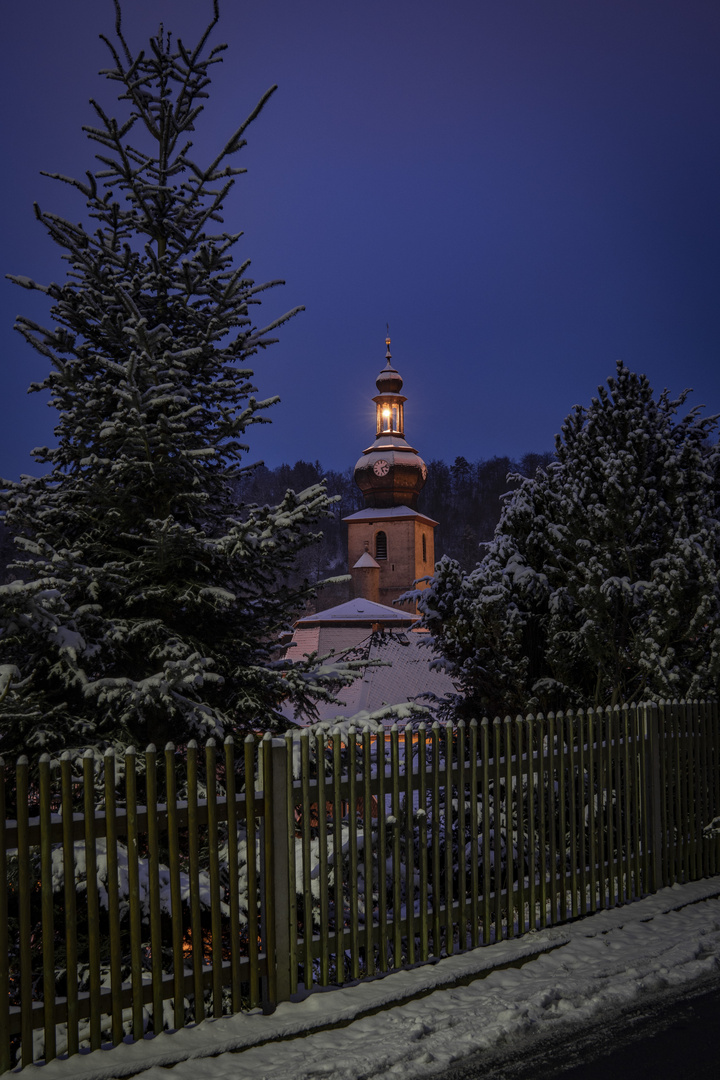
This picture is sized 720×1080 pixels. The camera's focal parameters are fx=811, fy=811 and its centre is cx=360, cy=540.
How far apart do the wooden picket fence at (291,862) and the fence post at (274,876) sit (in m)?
0.01

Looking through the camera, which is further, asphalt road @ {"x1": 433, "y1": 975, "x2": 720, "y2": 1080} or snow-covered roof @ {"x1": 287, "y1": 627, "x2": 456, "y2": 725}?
snow-covered roof @ {"x1": 287, "y1": 627, "x2": 456, "y2": 725}

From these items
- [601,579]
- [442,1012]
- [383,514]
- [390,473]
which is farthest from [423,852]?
[390,473]

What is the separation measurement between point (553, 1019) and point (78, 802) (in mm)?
3611

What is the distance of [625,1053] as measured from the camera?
4.37 meters

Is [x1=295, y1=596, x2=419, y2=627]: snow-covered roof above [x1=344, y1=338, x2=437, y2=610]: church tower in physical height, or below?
below

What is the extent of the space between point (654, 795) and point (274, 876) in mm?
4079

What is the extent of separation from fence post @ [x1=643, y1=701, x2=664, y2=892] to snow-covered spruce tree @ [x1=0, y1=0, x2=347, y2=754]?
302cm

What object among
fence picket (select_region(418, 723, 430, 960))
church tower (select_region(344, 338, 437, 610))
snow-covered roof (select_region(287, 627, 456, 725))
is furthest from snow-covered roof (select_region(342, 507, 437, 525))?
fence picket (select_region(418, 723, 430, 960))

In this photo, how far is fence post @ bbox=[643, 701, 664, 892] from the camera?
24.0ft

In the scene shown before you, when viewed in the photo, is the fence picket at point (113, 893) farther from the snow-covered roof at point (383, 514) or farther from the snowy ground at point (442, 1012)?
the snow-covered roof at point (383, 514)

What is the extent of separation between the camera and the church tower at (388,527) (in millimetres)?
69062

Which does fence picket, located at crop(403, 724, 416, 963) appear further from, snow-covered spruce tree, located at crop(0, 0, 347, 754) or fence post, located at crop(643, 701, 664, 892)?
fence post, located at crop(643, 701, 664, 892)

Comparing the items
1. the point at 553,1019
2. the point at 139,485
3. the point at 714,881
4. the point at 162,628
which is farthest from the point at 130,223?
the point at 714,881

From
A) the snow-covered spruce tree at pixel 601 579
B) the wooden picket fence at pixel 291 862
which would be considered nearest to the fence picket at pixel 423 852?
the wooden picket fence at pixel 291 862
